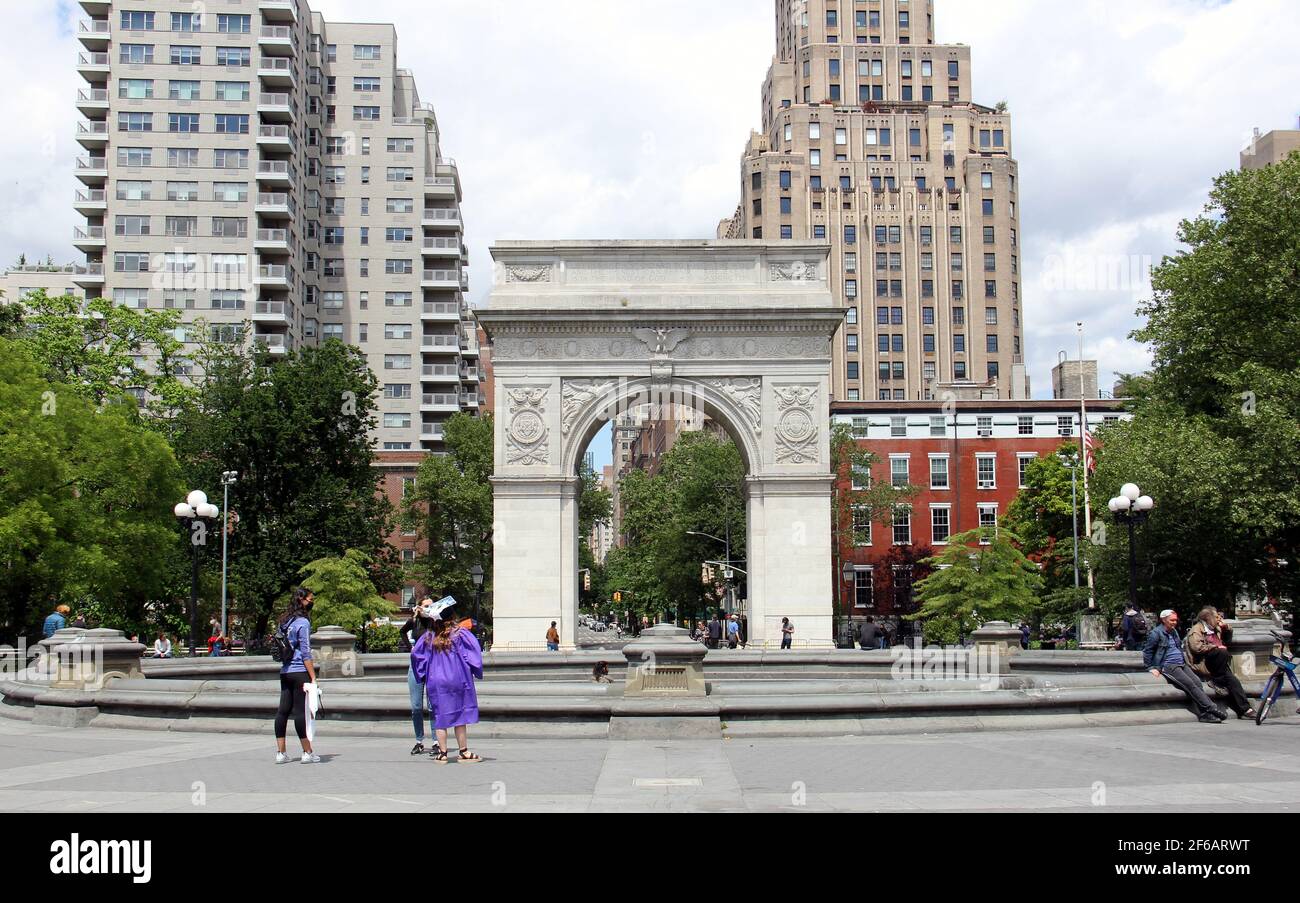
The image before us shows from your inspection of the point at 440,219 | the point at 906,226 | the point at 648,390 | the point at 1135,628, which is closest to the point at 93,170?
the point at 440,219

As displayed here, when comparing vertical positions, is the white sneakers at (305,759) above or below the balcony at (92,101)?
below

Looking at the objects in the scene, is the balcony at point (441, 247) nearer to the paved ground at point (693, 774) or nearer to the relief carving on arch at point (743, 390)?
the relief carving on arch at point (743, 390)

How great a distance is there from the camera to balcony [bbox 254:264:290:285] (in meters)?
74.5

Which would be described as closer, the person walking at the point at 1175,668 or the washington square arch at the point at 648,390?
the person walking at the point at 1175,668

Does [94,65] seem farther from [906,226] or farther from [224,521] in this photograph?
[906,226]

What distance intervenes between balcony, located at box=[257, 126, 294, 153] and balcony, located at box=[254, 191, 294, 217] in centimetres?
288

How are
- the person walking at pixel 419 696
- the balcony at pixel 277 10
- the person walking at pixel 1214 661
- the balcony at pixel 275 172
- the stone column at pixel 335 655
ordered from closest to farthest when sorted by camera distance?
the person walking at pixel 419 696 < the person walking at pixel 1214 661 < the stone column at pixel 335 655 < the balcony at pixel 275 172 < the balcony at pixel 277 10

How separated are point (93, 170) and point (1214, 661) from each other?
7346cm

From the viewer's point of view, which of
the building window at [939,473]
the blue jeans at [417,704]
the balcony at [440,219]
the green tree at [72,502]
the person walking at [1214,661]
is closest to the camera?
the blue jeans at [417,704]

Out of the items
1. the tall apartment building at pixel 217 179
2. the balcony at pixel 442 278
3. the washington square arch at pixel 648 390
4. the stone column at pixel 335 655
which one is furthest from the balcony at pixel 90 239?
the stone column at pixel 335 655

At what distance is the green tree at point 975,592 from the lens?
41.7 meters

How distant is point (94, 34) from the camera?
7331 centimetres

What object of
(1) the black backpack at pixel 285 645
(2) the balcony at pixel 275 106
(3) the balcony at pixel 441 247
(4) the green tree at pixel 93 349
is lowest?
(1) the black backpack at pixel 285 645

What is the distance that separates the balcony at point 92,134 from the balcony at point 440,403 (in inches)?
1002
